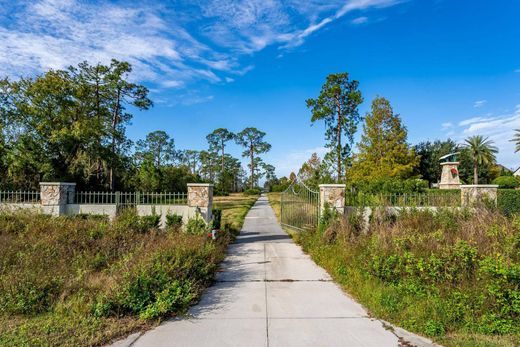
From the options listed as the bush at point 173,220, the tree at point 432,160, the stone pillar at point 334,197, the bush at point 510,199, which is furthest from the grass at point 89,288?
the tree at point 432,160

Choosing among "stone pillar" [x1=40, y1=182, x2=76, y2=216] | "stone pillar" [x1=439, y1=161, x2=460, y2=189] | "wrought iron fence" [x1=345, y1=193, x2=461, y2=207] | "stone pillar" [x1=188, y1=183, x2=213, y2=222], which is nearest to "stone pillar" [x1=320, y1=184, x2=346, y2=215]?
"wrought iron fence" [x1=345, y1=193, x2=461, y2=207]

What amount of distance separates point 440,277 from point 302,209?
639 cm

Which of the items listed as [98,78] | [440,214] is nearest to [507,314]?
[440,214]

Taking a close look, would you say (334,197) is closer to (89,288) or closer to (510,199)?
(89,288)

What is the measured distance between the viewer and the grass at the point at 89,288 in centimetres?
356

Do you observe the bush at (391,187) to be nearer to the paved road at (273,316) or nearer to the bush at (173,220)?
the bush at (173,220)

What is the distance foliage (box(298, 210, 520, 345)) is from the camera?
3.65 metres

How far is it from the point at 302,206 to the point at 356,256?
4.70 meters

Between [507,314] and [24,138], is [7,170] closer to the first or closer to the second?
[24,138]

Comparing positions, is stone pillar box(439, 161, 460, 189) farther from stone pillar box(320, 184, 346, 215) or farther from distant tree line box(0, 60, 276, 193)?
distant tree line box(0, 60, 276, 193)

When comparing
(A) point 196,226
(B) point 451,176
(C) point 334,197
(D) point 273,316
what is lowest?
(D) point 273,316

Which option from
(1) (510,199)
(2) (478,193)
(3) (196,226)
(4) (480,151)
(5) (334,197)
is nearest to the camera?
(3) (196,226)

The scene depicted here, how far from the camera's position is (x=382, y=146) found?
77.3 ft

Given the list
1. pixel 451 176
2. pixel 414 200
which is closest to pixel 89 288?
pixel 414 200
